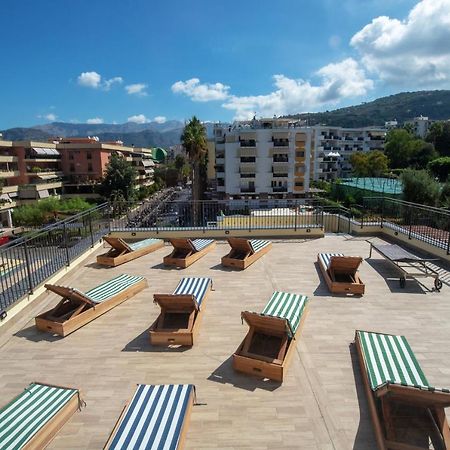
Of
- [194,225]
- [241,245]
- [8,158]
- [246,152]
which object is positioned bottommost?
[194,225]

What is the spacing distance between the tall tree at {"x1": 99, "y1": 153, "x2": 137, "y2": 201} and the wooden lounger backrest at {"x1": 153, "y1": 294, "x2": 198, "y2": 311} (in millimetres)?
52448

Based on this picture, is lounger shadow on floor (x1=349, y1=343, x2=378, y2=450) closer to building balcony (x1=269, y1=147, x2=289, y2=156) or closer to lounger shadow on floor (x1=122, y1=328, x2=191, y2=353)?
lounger shadow on floor (x1=122, y1=328, x2=191, y2=353)

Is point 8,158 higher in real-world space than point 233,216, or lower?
higher

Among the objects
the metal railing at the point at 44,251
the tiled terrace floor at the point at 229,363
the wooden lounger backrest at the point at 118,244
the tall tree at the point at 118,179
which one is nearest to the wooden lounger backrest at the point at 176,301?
the tiled terrace floor at the point at 229,363

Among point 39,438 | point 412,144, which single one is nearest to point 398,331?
point 39,438

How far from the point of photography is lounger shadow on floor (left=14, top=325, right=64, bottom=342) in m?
6.12

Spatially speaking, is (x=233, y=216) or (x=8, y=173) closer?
(x=233, y=216)

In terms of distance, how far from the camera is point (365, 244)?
39.7 ft

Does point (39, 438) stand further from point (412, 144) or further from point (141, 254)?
point (412, 144)

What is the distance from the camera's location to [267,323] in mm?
5172

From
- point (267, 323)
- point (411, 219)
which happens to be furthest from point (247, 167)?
point (267, 323)

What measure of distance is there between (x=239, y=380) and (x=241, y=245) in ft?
17.9

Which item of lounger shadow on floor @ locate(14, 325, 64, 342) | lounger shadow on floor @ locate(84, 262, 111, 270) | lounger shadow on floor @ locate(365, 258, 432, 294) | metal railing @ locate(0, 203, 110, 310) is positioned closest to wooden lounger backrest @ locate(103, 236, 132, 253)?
lounger shadow on floor @ locate(84, 262, 111, 270)

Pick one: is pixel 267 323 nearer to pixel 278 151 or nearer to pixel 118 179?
pixel 278 151
